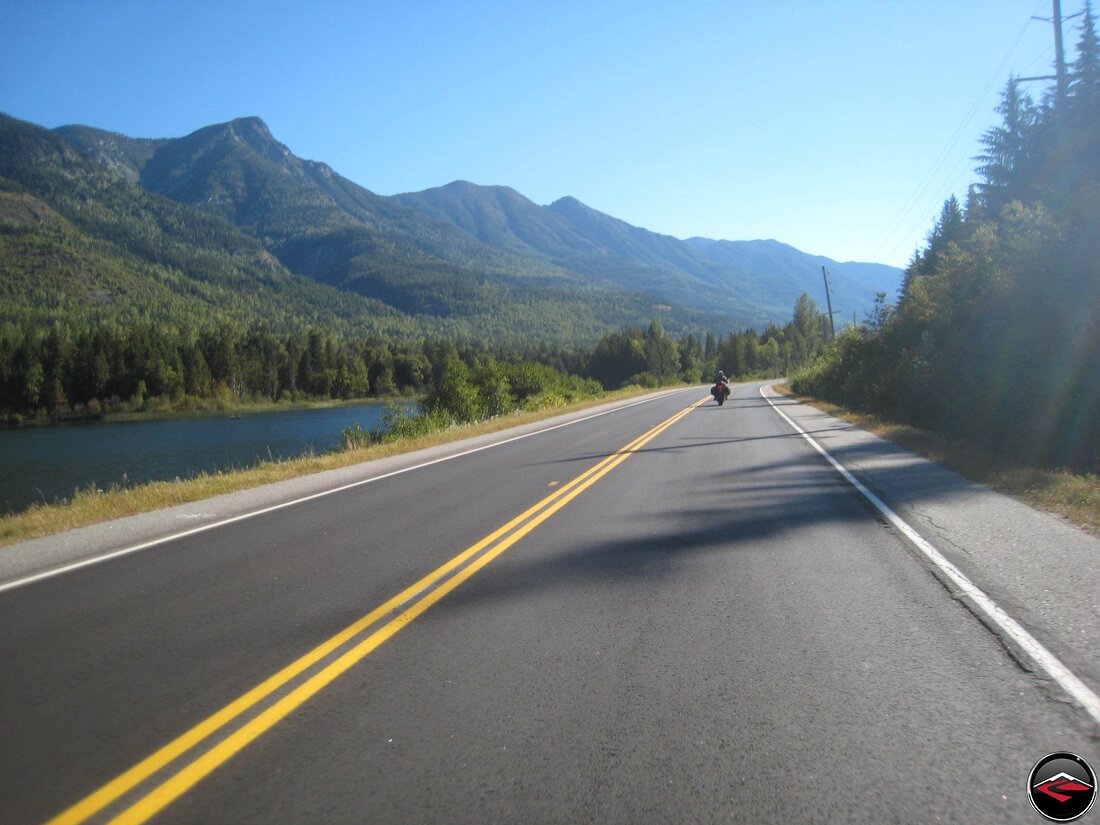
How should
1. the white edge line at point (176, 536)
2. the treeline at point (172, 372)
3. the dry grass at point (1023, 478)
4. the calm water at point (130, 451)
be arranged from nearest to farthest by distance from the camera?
1. the white edge line at point (176, 536)
2. the dry grass at point (1023, 478)
3. the calm water at point (130, 451)
4. the treeline at point (172, 372)

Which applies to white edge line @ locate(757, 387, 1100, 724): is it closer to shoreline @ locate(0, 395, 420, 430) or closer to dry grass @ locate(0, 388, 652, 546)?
dry grass @ locate(0, 388, 652, 546)

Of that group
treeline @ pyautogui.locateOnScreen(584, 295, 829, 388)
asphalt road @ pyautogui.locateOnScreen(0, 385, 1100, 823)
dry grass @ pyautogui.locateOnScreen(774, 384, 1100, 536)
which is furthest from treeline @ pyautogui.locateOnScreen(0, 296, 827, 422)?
asphalt road @ pyautogui.locateOnScreen(0, 385, 1100, 823)

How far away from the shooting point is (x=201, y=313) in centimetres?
18550

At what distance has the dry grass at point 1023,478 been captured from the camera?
28.4ft

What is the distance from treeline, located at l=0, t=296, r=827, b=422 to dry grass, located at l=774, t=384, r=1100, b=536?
2580cm

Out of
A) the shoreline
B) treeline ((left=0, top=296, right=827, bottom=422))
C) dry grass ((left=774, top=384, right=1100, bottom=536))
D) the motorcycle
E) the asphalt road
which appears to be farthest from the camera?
the shoreline

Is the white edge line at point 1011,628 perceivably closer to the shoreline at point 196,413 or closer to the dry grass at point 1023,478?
the dry grass at point 1023,478

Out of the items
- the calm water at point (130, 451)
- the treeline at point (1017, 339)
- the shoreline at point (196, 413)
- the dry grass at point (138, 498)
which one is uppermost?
the treeline at point (1017, 339)

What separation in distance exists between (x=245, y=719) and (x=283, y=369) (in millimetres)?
103564

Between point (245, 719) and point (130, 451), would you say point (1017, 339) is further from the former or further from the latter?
point (130, 451)

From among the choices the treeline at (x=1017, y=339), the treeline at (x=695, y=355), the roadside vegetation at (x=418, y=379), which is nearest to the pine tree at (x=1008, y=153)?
the treeline at (x=1017, y=339)

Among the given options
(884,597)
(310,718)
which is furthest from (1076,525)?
(310,718)

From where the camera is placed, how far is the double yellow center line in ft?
9.91

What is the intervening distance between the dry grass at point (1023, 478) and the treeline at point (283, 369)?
25.8 metres
